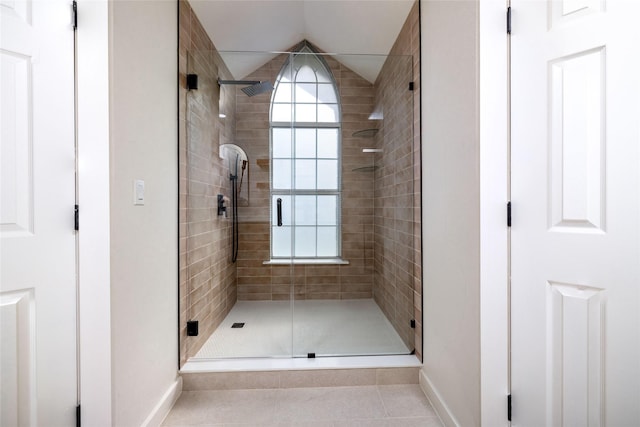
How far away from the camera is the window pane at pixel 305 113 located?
247 cm

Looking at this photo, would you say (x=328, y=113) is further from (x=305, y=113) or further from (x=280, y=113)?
(x=280, y=113)

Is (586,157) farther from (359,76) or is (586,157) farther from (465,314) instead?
(359,76)

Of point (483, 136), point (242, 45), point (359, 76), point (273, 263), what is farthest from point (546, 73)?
point (242, 45)

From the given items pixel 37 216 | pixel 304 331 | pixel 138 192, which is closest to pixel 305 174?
pixel 304 331

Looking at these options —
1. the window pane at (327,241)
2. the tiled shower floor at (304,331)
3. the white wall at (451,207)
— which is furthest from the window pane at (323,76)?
the tiled shower floor at (304,331)

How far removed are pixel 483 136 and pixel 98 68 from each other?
153 centimetres

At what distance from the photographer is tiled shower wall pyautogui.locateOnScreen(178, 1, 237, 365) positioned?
75.0 inches

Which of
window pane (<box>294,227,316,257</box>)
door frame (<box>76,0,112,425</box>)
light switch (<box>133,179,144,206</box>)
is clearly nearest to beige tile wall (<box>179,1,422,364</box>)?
window pane (<box>294,227,316,257</box>)

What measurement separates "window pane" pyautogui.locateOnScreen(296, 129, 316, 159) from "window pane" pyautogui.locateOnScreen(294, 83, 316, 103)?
26 centimetres

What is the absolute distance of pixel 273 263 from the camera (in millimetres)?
2490

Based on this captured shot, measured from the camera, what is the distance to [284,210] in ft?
7.91

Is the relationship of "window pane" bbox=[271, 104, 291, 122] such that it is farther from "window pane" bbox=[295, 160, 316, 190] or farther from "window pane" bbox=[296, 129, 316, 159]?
"window pane" bbox=[295, 160, 316, 190]

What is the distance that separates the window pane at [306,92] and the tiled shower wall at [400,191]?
0.52m

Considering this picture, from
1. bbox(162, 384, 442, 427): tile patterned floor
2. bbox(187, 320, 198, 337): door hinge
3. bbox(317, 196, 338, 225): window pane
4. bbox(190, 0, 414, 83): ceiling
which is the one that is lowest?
bbox(162, 384, 442, 427): tile patterned floor
